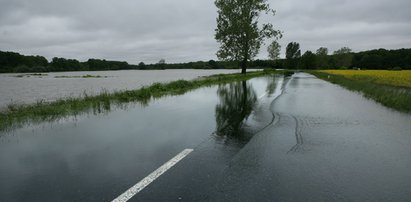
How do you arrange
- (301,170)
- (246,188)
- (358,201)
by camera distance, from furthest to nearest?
1. (301,170)
2. (246,188)
3. (358,201)

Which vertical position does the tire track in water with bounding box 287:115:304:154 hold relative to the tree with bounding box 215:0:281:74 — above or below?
below

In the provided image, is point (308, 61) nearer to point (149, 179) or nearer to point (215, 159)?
point (215, 159)

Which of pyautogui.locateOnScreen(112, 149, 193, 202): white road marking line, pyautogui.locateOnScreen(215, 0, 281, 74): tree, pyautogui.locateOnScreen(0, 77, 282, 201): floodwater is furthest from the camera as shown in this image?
pyautogui.locateOnScreen(215, 0, 281, 74): tree

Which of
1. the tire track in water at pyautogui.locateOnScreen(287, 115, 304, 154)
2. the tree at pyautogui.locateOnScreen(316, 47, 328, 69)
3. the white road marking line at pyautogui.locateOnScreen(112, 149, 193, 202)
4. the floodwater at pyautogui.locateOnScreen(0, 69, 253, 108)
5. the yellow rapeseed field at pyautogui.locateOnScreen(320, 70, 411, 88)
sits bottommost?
the floodwater at pyautogui.locateOnScreen(0, 69, 253, 108)

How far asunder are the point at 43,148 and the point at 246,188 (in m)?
4.53

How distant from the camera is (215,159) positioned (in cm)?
539

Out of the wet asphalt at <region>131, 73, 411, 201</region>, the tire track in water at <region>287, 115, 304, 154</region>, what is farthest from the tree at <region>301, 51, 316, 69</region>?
the wet asphalt at <region>131, 73, 411, 201</region>

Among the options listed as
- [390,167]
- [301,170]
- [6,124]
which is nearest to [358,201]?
[301,170]

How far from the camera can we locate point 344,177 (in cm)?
454

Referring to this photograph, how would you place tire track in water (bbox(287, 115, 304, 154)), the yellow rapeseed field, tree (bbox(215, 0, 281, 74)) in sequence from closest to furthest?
tire track in water (bbox(287, 115, 304, 154)) < the yellow rapeseed field < tree (bbox(215, 0, 281, 74))

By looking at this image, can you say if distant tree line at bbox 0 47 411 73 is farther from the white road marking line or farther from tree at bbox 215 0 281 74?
the white road marking line

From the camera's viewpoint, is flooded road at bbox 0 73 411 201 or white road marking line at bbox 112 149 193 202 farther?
flooded road at bbox 0 73 411 201

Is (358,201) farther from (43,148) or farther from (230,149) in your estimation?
(43,148)

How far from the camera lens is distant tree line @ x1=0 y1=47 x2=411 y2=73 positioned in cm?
11294
